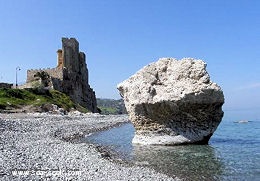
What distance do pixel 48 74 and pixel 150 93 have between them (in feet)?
229

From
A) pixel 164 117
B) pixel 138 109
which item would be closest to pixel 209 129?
pixel 164 117

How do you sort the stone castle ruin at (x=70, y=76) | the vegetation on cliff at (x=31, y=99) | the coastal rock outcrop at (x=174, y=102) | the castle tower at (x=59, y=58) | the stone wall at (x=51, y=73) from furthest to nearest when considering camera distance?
the castle tower at (x=59, y=58) → the stone wall at (x=51, y=73) → the stone castle ruin at (x=70, y=76) → the vegetation on cliff at (x=31, y=99) → the coastal rock outcrop at (x=174, y=102)

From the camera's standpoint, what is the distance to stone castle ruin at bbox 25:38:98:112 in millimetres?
91188

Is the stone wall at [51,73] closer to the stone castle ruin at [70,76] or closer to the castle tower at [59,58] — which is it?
the stone castle ruin at [70,76]

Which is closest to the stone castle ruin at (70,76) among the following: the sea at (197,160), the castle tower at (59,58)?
the castle tower at (59,58)

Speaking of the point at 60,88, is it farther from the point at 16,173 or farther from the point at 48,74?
the point at 16,173

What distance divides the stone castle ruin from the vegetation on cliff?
29.6 ft

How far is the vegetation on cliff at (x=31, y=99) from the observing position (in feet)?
204

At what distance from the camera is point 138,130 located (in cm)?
2767

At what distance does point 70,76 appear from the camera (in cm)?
→ 10012

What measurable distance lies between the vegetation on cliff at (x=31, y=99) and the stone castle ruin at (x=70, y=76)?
9027 millimetres

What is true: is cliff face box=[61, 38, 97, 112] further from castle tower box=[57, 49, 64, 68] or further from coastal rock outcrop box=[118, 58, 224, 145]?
coastal rock outcrop box=[118, 58, 224, 145]

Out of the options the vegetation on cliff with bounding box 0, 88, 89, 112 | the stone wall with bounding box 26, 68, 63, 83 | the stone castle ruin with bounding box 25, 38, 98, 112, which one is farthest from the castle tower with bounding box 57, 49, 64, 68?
the vegetation on cliff with bounding box 0, 88, 89, 112

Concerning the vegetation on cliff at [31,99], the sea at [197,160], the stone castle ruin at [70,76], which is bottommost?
the sea at [197,160]
